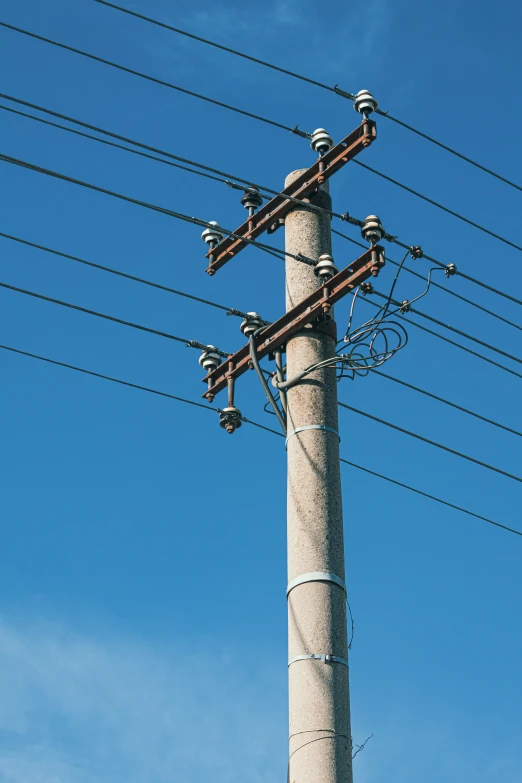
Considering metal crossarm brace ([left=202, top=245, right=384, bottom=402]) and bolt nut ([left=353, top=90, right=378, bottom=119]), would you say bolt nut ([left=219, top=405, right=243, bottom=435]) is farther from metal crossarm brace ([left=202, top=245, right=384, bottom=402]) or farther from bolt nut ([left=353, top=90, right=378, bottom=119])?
bolt nut ([left=353, top=90, right=378, bottom=119])

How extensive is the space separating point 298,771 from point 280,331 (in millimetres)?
3508

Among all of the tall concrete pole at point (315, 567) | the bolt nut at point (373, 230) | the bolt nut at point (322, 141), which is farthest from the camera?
the bolt nut at point (322, 141)

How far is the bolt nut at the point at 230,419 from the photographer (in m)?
9.91

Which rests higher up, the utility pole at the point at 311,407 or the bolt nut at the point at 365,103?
the bolt nut at the point at 365,103

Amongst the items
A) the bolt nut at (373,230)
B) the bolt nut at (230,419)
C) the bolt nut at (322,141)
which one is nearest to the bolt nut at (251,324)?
the bolt nut at (230,419)

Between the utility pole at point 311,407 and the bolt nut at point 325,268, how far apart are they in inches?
0.4

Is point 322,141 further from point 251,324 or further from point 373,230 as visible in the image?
point 251,324

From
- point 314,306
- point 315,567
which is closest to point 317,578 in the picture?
point 315,567

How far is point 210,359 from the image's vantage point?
1024 centimetres

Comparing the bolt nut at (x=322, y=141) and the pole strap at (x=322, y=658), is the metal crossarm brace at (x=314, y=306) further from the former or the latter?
the pole strap at (x=322, y=658)

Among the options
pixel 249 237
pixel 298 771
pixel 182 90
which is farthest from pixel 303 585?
pixel 182 90

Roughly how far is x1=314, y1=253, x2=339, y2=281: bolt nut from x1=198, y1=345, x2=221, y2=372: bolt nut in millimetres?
1310

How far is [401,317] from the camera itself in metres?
10.2

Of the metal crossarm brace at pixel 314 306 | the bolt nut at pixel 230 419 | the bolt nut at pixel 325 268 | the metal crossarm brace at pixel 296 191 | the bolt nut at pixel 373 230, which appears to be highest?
the metal crossarm brace at pixel 296 191
